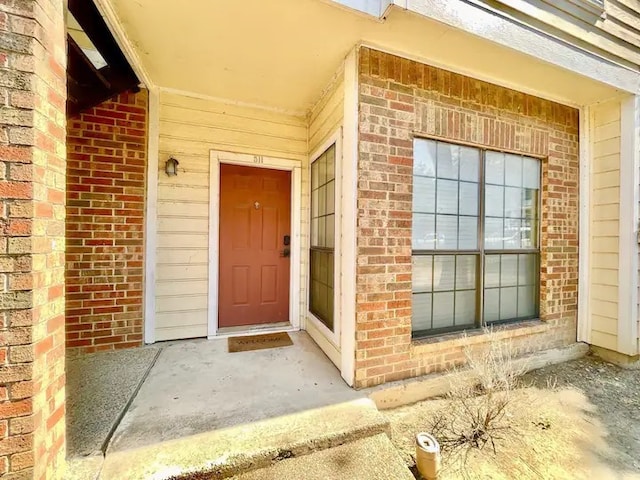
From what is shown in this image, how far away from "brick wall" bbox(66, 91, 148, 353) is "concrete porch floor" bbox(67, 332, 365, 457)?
0.29 meters

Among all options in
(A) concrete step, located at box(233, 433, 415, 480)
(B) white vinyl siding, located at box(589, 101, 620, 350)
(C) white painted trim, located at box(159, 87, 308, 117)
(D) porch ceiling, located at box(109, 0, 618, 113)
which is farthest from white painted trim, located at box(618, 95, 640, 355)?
→ (C) white painted trim, located at box(159, 87, 308, 117)

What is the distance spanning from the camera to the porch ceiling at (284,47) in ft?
5.92

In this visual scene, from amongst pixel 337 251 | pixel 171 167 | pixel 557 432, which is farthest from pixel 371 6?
pixel 557 432

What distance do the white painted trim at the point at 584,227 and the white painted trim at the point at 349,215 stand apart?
2.74 metres

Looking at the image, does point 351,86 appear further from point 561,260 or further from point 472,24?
point 561,260

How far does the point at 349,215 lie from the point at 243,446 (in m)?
1.56

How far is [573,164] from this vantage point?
301cm

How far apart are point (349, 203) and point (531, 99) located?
7.45 feet

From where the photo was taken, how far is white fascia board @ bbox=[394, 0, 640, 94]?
1.82 metres

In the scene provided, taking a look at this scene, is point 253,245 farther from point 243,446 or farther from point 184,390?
point 243,446

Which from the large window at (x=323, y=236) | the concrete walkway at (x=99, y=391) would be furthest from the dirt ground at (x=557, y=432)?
the concrete walkway at (x=99, y=391)

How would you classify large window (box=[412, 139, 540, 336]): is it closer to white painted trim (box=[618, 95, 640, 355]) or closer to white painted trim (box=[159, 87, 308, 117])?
white painted trim (box=[618, 95, 640, 355])

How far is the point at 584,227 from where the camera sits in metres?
3.05

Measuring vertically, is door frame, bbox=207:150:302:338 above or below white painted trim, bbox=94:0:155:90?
below
